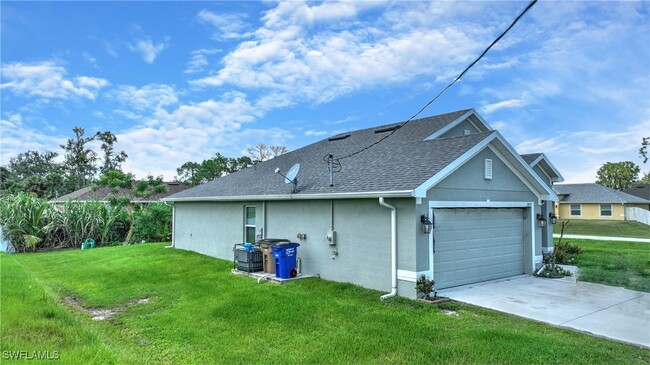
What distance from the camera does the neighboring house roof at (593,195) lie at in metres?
34.9

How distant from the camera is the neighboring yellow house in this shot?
3475 cm

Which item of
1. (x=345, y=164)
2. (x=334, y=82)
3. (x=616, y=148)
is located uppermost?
(x=334, y=82)

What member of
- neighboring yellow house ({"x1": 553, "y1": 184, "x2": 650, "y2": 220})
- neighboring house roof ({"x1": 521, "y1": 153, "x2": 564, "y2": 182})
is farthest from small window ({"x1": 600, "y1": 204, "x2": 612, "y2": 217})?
neighboring house roof ({"x1": 521, "y1": 153, "x2": 564, "y2": 182})

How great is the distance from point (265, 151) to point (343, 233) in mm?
37972

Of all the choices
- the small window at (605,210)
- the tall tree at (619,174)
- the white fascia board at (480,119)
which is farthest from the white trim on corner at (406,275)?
the tall tree at (619,174)

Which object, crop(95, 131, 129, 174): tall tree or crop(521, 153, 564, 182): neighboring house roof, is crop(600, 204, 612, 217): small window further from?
crop(95, 131, 129, 174): tall tree

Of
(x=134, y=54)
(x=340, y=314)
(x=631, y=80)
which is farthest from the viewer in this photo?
(x=134, y=54)

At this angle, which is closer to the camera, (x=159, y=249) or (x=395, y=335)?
(x=395, y=335)

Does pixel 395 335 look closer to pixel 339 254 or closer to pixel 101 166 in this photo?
pixel 339 254

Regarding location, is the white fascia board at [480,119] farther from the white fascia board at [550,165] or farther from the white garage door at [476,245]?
the white garage door at [476,245]

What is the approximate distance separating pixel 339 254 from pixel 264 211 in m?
3.42

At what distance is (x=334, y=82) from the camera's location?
1598 centimetres

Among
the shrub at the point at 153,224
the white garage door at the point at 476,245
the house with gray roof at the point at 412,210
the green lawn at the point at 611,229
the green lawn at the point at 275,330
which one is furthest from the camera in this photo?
the green lawn at the point at 611,229

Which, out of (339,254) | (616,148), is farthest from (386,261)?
(616,148)
